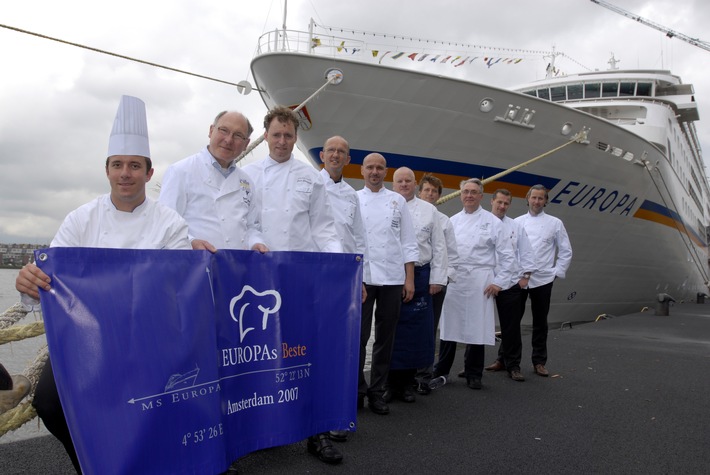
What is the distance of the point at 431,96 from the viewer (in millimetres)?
8227

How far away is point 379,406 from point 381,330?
47 cm

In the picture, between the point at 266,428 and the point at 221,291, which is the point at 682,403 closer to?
the point at 266,428

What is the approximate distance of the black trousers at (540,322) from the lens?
4.97 m

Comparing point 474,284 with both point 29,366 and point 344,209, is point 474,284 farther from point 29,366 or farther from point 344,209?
point 29,366

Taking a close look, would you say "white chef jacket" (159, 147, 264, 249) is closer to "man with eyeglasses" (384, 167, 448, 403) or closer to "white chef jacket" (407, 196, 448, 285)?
"man with eyeglasses" (384, 167, 448, 403)

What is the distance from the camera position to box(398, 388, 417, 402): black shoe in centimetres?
381

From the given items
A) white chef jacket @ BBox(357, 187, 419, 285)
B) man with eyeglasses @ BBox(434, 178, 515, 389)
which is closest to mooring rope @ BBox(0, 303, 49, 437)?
white chef jacket @ BBox(357, 187, 419, 285)

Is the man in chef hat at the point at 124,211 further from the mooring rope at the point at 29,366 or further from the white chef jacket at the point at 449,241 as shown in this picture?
the white chef jacket at the point at 449,241

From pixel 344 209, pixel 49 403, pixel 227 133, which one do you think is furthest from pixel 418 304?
pixel 49 403

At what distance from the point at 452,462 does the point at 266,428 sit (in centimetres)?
97

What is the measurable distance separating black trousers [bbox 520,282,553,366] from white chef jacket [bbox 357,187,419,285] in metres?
1.78

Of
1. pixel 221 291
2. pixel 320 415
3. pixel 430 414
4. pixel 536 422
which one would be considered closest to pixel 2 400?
pixel 221 291

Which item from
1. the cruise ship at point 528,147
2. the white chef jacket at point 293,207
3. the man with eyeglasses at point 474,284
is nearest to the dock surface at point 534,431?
the man with eyeglasses at point 474,284

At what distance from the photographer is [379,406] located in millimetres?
3498
